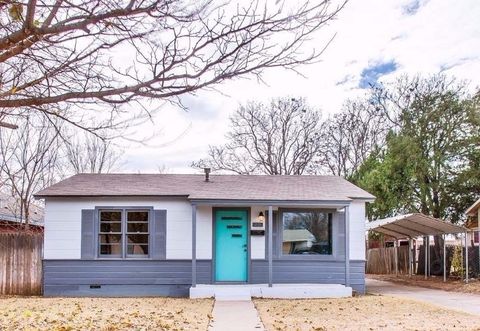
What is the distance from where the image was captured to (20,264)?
16.8m

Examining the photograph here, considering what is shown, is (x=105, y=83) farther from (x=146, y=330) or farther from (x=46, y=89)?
(x=146, y=330)

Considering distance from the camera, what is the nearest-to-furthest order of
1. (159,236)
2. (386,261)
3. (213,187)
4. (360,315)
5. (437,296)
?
(360,315) < (437,296) < (159,236) < (213,187) < (386,261)

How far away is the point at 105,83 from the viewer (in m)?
6.95

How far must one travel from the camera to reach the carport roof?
741 inches

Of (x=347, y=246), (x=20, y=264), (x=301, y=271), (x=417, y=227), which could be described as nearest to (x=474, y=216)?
(x=417, y=227)

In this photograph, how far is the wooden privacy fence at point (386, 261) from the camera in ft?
86.2

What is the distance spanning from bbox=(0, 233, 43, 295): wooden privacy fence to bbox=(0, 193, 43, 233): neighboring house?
6793 millimetres

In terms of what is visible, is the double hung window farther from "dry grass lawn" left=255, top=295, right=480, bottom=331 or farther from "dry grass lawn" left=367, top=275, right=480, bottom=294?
"dry grass lawn" left=367, top=275, right=480, bottom=294

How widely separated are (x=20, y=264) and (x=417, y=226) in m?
12.6

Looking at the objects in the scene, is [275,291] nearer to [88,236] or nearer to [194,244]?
[194,244]

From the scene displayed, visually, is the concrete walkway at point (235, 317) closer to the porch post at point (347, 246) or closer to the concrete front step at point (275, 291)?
the concrete front step at point (275, 291)

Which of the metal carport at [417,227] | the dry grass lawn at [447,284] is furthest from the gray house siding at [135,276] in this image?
the metal carport at [417,227]

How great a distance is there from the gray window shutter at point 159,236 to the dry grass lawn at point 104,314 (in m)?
→ 1.48

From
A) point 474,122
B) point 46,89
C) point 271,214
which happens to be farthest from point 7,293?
point 474,122
